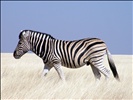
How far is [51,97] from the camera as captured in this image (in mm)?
4609

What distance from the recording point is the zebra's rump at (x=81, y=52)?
7.91 meters

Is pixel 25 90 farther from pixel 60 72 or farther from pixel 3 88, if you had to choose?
pixel 60 72

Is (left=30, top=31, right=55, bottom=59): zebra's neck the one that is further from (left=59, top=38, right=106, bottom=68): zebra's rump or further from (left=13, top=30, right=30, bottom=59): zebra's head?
(left=59, top=38, right=106, bottom=68): zebra's rump

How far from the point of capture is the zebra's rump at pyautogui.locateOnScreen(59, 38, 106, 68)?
7.91 meters

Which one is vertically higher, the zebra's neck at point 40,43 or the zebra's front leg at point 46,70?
the zebra's neck at point 40,43

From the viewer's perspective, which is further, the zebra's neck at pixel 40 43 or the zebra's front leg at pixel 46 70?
the zebra's neck at pixel 40 43

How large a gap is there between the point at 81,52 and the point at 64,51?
45cm

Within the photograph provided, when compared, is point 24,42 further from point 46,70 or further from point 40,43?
point 46,70

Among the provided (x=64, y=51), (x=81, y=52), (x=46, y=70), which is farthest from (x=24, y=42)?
(x=81, y=52)

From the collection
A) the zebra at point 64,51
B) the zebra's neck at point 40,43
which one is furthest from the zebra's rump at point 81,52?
the zebra's neck at point 40,43

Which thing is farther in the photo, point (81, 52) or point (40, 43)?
point (40, 43)

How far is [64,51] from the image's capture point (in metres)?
8.12

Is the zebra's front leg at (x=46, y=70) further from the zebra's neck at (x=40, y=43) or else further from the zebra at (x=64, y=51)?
the zebra's neck at (x=40, y=43)

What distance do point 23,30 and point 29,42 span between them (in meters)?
0.33
